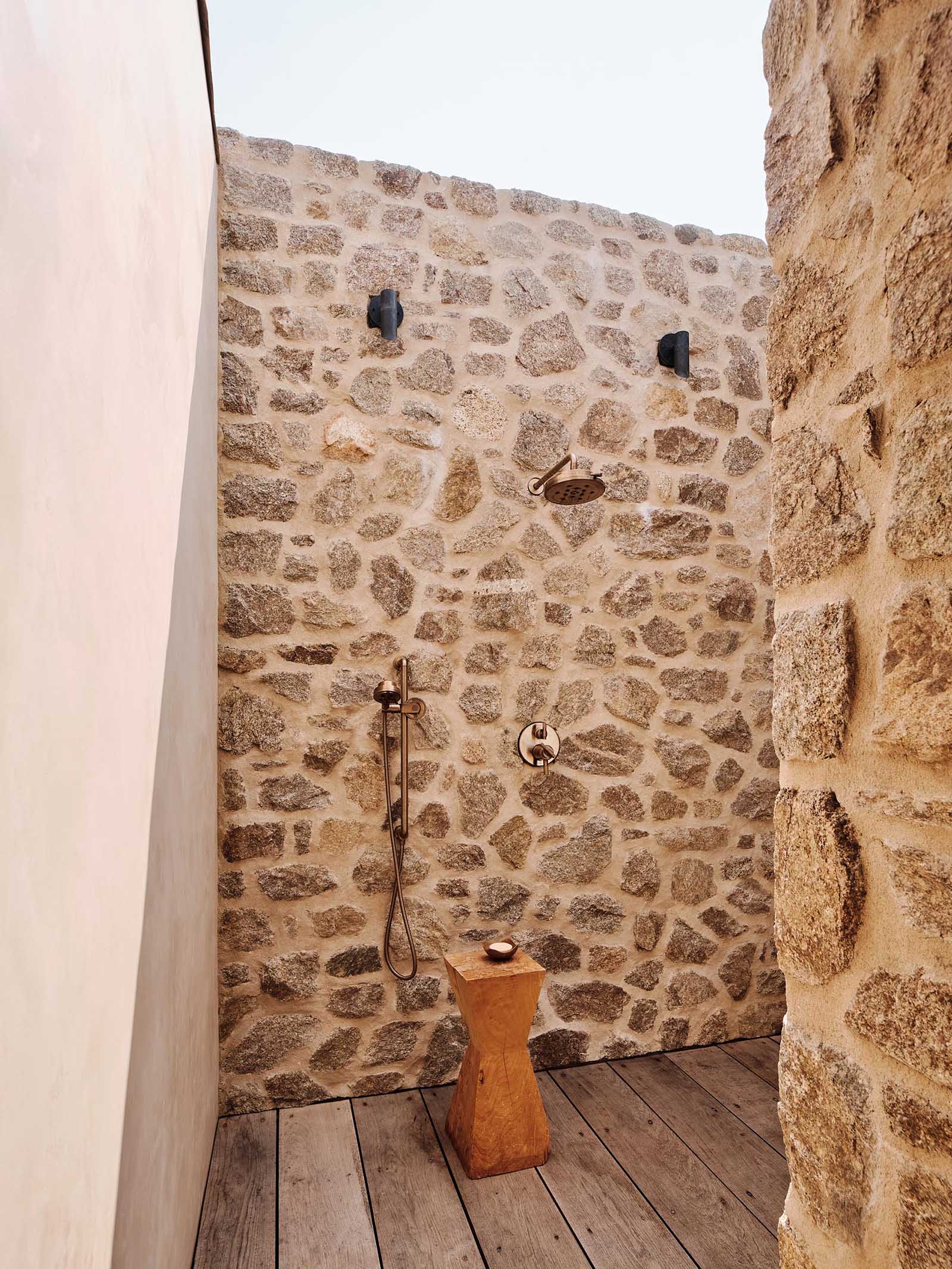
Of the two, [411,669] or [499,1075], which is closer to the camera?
[499,1075]

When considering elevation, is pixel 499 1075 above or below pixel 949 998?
below

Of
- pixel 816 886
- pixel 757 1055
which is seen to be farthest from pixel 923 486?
pixel 757 1055

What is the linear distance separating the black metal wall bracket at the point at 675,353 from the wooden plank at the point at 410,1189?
7.89ft

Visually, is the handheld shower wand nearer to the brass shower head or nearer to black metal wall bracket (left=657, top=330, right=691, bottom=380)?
the brass shower head

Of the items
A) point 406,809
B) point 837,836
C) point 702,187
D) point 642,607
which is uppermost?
point 702,187

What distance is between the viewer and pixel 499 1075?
2016 mm

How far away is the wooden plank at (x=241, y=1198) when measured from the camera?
66.8 inches

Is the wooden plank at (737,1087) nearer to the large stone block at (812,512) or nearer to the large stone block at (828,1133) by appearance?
the large stone block at (828,1133)

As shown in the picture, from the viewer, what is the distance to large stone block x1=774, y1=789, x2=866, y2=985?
779 millimetres

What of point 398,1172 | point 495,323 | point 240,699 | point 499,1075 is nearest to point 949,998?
point 499,1075

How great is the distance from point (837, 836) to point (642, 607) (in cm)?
184

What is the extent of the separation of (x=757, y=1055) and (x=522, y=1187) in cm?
102

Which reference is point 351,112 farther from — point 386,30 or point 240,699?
point 240,699

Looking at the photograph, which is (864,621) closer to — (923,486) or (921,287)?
(923,486)
